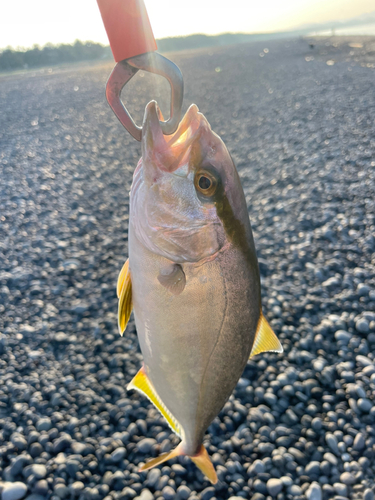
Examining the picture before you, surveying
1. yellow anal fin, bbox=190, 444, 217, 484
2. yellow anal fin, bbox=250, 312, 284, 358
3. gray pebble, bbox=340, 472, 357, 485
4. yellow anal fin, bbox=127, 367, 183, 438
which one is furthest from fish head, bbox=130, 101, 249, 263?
gray pebble, bbox=340, 472, 357, 485

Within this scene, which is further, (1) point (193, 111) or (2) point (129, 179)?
(2) point (129, 179)

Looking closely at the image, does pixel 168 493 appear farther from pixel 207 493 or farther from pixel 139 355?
pixel 139 355

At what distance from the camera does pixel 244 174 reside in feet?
24.5

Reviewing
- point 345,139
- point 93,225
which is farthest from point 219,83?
point 93,225

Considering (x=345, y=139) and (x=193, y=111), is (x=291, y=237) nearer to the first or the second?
(x=193, y=111)

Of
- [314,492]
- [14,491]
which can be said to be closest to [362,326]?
[314,492]

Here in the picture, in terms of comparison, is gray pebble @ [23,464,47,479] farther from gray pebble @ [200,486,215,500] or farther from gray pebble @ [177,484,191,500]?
gray pebble @ [200,486,215,500]

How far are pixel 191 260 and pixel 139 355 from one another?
2.26 meters

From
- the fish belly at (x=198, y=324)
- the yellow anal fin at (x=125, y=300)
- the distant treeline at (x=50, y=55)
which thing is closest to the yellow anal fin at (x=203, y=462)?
the fish belly at (x=198, y=324)

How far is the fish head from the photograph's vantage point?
136cm

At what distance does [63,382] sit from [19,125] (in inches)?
445

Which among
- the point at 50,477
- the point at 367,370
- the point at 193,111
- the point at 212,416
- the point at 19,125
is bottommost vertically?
the point at 367,370

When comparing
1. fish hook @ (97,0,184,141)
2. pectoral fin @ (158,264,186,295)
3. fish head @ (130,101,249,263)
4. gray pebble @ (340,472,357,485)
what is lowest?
gray pebble @ (340,472,357,485)

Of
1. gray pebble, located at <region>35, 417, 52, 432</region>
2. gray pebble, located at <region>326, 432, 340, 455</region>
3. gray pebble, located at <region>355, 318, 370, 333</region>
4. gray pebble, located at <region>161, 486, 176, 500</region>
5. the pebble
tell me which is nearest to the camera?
the pebble
